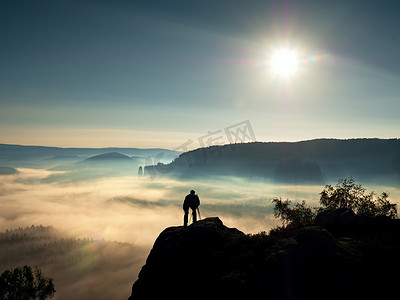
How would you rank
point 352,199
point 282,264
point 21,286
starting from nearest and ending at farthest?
point 282,264 → point 21,286 → point 352,199

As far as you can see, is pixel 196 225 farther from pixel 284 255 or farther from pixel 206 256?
pixel 284 255

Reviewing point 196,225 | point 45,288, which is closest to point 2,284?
point 45,288

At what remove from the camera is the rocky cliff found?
12.3m

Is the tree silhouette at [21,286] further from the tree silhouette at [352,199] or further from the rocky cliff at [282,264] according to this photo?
the tree silhouette at [352,199]

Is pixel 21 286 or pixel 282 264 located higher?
pixel 282 264

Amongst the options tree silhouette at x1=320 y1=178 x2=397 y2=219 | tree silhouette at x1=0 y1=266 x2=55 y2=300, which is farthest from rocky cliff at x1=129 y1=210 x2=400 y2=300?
tree silhouette at x1=320 y1=178 x2=397 y2=219

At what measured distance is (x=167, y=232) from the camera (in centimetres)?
2450

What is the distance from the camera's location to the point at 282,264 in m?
14.0

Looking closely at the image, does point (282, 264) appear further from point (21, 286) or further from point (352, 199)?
point (21, 286)

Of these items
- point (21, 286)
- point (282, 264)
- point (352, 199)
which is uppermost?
point (282, 264)

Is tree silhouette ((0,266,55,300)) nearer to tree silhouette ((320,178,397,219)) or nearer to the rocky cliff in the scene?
the rocky cliff

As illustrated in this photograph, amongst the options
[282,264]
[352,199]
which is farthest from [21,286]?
[352,199]

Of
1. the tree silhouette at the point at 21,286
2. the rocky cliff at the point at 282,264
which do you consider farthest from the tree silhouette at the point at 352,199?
the tree silhouette at the point at 21,286

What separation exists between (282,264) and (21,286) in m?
54.8
